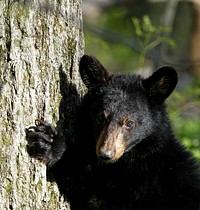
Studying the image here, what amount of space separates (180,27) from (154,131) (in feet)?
37.4

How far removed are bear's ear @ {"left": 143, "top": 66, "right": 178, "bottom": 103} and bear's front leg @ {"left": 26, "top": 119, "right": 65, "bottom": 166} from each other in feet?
2.85

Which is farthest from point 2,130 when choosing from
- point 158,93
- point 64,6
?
point 158,93

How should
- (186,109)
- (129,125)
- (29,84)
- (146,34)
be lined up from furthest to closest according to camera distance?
(186,109), (146,34), (129,125), (29,84)

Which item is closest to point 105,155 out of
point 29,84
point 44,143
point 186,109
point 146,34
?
point 44,143

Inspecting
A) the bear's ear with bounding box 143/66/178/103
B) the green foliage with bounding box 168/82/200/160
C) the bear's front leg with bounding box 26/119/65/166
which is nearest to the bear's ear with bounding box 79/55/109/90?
the bear's ear with bounding box 143/66/178/103

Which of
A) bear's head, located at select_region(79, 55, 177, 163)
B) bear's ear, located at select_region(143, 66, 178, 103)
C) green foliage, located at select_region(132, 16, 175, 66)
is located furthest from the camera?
green foliage, located at select_region(132, 16, 175, 66)

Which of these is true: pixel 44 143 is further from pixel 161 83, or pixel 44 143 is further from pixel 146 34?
pixel 146 34

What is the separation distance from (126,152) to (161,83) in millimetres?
624

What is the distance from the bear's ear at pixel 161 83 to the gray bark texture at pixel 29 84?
2.34 ft

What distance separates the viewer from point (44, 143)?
422 centimetres

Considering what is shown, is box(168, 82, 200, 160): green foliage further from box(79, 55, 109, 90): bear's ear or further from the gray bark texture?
the gray bark texture

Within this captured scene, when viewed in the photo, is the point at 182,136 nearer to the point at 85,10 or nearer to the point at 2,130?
the point at 2,130

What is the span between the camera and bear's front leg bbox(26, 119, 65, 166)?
412 centimetres

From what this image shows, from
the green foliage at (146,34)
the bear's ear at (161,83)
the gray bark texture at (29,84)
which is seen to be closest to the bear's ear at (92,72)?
the gray bark texture at (29,84)
